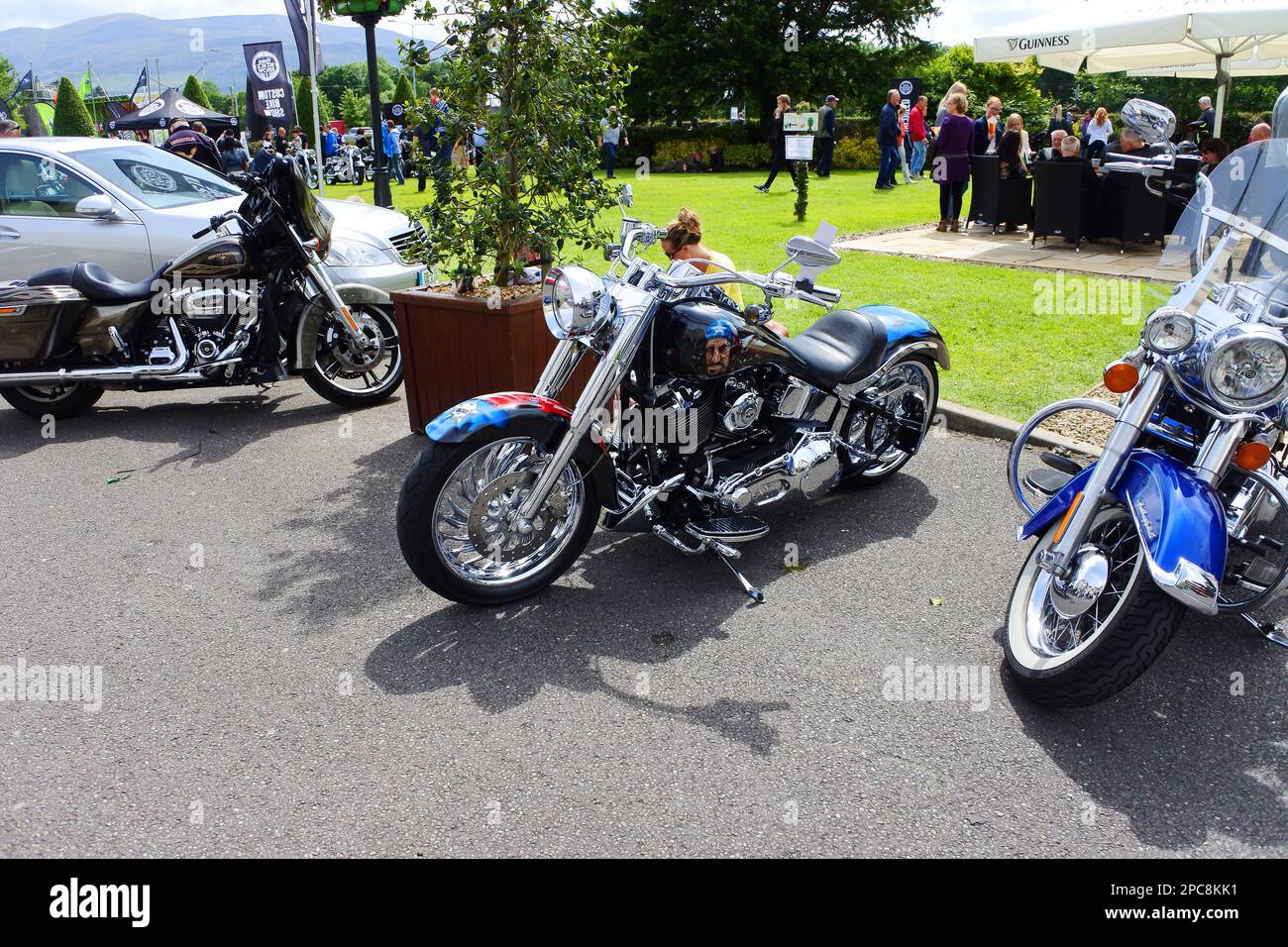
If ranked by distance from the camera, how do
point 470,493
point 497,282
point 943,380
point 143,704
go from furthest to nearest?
point 943,380, point 497,282, point 470,493, point 143,704

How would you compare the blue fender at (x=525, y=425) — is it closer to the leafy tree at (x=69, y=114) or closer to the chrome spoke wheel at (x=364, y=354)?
the chrome spoke wheel at (x=364, y=354)

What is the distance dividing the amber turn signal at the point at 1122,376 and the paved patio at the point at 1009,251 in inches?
262

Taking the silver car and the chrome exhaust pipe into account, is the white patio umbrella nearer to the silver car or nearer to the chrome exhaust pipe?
the silver car

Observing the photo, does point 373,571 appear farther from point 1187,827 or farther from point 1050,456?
point 1187,827

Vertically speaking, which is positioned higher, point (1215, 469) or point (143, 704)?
point (1215, 469)

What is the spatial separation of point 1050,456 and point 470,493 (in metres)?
2.29

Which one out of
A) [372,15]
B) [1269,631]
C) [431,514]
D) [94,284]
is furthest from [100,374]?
[372,15]

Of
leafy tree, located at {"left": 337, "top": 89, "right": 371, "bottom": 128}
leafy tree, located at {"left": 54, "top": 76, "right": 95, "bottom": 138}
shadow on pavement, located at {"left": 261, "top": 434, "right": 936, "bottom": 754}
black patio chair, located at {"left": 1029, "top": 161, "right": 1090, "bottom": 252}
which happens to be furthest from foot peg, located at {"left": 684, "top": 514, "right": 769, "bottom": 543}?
leafy tree, located at {"left": 337, "top": 89, "right": 371, "bottom": 128}

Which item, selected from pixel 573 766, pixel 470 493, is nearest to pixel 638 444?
pixel 470 493

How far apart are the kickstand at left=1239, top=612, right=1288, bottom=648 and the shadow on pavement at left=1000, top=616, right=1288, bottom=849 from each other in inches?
1.5

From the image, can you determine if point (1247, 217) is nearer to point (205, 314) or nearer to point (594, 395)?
point (594, 395)

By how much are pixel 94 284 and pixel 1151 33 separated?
9747 millimetres

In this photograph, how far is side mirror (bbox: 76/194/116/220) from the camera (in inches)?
305

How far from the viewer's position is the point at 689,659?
12.4 ft
